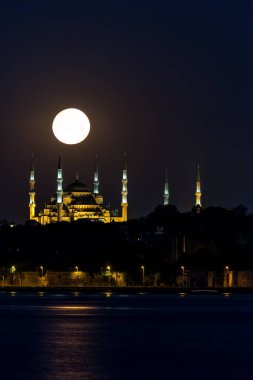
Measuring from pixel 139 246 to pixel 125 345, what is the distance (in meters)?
88.4

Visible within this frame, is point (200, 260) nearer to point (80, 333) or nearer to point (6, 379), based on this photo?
point (80, 333)

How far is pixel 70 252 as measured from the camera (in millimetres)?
133250

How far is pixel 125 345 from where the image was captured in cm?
5188

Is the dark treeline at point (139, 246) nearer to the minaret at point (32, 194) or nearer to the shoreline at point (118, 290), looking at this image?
the shoreline at point (118, 290)

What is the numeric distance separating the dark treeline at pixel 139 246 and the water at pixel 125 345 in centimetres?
4906

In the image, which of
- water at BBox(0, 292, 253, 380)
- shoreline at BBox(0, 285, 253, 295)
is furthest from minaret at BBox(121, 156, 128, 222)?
water at BBox(0, 292, 253, 380)

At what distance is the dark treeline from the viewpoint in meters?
130

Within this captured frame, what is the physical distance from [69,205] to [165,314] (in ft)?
401

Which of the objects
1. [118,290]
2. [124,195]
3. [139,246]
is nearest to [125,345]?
[118,290]

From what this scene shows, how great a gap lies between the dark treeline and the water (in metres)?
49.1

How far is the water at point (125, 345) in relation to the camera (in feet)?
138

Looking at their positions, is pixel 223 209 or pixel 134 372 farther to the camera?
pixel 223 209

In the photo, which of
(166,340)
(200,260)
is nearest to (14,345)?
(166,340)

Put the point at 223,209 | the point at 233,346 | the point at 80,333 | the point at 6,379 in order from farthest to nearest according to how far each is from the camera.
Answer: the point at 223,209, the point at 80,333, the point at 233,346, the point at 6,379
